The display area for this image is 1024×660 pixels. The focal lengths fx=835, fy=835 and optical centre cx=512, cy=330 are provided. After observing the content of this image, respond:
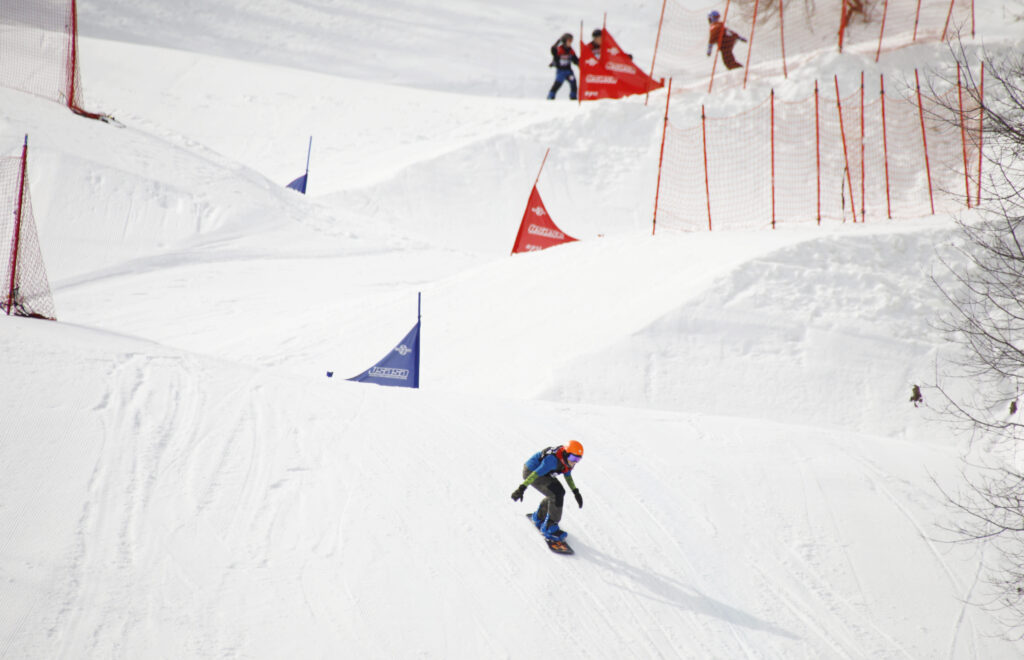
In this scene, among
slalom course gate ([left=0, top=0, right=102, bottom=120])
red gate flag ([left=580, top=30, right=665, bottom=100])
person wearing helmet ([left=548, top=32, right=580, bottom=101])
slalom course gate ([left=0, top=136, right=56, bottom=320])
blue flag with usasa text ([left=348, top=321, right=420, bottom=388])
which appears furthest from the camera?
person wearing helmet ([left=548, top=32, right=580, bottom=101])

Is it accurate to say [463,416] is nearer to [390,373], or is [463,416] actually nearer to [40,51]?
[390,373]

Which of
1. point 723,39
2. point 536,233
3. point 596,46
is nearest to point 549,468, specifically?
point 536,233

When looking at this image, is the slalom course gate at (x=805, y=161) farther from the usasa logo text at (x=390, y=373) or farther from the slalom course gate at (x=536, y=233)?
the usasa logo text at (x=390, y=373)

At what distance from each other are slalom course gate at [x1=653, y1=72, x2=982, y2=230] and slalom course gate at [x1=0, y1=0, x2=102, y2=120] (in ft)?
44.7

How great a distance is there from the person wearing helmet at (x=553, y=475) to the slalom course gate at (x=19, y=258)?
6.83 m

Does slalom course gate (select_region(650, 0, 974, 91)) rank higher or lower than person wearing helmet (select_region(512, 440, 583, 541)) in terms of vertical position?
higher

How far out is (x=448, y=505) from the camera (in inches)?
301

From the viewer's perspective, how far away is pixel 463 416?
9414 mm

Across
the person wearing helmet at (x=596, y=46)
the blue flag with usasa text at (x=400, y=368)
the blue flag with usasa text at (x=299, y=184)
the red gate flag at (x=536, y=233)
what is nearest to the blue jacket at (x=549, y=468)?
the blue flag with usasa text at (x=400, y=368)

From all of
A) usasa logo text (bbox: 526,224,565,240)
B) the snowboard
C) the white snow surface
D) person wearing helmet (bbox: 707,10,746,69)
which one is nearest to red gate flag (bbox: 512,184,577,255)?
usasa logo text (bbox: 526,224,565,240)

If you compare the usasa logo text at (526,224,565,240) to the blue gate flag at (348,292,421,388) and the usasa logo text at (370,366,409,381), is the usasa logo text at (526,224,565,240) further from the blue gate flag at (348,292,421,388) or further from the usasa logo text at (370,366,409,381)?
the usasa logo text at (370,366,409,381)

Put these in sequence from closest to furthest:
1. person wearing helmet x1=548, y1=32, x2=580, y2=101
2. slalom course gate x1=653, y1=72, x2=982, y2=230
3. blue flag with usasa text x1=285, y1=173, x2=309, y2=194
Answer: slalom course gate x1=653, y1=72, x2=982, y2=230 → blue flag with usasa text x1=285, y1=173, x2=309, y2=194 → person wearing helmet x1=548, y1=32, x2=580, y2=101

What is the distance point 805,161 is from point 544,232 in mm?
7036

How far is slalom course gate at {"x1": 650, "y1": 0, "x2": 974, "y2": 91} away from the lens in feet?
68.2
